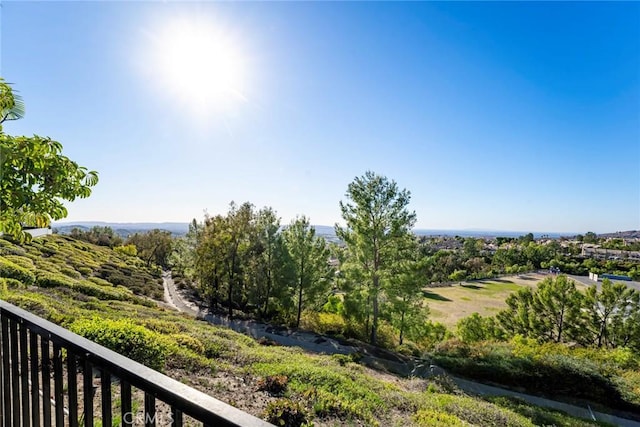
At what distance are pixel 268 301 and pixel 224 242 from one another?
15.1 ft

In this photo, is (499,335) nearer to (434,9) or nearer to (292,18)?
(434,9)

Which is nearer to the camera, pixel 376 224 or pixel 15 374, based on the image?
pixel 15 374

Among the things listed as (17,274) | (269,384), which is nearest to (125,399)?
(269,384)

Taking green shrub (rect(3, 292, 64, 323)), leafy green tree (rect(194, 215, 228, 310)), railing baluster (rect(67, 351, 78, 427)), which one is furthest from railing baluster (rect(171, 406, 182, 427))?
leafy green tree (rect(194, 215, 228, 310))

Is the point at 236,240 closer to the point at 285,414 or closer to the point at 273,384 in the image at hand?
the point at 273,384

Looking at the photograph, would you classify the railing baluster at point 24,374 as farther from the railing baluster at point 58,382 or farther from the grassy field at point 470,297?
the grassy field at point 470,297

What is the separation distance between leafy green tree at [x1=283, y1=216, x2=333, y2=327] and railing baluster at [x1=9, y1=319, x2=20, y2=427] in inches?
612

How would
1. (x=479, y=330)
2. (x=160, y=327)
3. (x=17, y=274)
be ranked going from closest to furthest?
1. (x=160, y=327)
2. (x=17, y=274)
3. (x=479, y=330)

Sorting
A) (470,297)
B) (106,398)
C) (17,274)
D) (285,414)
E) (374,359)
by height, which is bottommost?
(470,297)

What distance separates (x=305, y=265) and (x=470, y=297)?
32618mm

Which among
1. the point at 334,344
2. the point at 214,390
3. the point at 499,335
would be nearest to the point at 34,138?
the point at 214,390

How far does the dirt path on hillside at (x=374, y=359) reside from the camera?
28.6 feet

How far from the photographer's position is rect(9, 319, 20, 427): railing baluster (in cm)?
151

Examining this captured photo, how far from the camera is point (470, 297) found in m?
40.7
